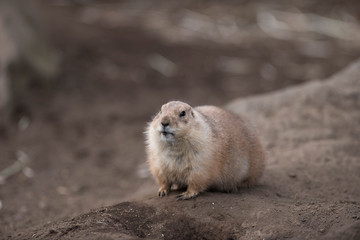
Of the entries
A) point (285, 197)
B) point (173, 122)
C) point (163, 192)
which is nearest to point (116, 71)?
point (163, 192)

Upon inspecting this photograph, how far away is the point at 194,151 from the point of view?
4.88 m

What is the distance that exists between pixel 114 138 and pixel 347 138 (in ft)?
13.4

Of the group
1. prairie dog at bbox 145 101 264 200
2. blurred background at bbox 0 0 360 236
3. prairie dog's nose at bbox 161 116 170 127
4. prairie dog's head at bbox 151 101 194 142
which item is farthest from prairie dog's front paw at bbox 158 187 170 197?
blurred background at bbox 0 0 360 236

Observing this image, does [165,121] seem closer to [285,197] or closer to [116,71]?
[285,197]

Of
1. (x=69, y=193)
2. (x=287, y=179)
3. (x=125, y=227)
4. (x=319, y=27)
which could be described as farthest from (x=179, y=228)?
(x=319, y=27)

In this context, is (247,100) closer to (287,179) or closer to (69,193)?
(287,179)

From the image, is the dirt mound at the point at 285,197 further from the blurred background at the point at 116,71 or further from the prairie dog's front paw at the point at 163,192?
the blurred background at the point at 116,71

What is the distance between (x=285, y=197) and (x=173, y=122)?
1559 mm

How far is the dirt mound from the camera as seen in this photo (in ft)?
14.3

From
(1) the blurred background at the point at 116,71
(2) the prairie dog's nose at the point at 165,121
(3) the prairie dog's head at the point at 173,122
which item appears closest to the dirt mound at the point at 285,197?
(3) the prairie dog's head at the point at 173,122

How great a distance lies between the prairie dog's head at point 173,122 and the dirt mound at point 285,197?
2.13 ft

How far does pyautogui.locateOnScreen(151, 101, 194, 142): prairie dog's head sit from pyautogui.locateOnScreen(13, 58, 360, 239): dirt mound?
65 cm

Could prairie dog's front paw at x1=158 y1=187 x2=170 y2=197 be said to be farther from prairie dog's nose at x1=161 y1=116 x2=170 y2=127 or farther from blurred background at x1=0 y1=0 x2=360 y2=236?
blurred background at x1=0 y1=0 x2=360 y2=236

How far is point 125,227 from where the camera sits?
4.44m
